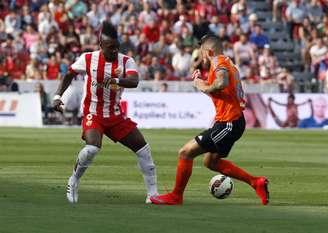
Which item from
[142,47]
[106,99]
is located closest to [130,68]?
[106,99]

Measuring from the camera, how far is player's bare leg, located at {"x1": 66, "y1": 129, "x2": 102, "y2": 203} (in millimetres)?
14555

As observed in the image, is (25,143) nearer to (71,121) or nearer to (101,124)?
(71,121)

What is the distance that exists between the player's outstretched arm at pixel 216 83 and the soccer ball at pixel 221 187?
1.36 metres

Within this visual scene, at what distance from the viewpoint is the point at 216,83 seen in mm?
14336

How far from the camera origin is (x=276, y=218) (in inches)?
506

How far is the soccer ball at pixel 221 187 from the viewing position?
15109 millimetres

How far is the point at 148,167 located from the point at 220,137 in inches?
40.0

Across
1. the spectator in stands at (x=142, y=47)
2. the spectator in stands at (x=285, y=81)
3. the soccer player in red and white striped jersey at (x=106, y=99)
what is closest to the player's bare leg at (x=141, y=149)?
the soccer player in red and white striped jersey at (x=106, y=99)

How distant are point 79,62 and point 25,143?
1343 centimetres

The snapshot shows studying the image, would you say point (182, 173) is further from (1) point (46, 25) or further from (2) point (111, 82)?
(1) point (46, 25)

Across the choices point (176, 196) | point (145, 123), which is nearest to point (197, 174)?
point (176, 196)

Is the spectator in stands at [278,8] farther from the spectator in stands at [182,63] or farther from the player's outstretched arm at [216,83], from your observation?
the player's outstretched arm at [216,83]

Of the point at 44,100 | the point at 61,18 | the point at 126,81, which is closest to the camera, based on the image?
the point at 126,81

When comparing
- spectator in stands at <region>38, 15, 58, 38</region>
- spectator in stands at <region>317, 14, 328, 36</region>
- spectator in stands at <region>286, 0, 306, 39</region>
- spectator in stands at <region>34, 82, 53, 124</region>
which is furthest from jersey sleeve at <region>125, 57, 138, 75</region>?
spectator in stands at <region>286, 0, 306, 39</region>
